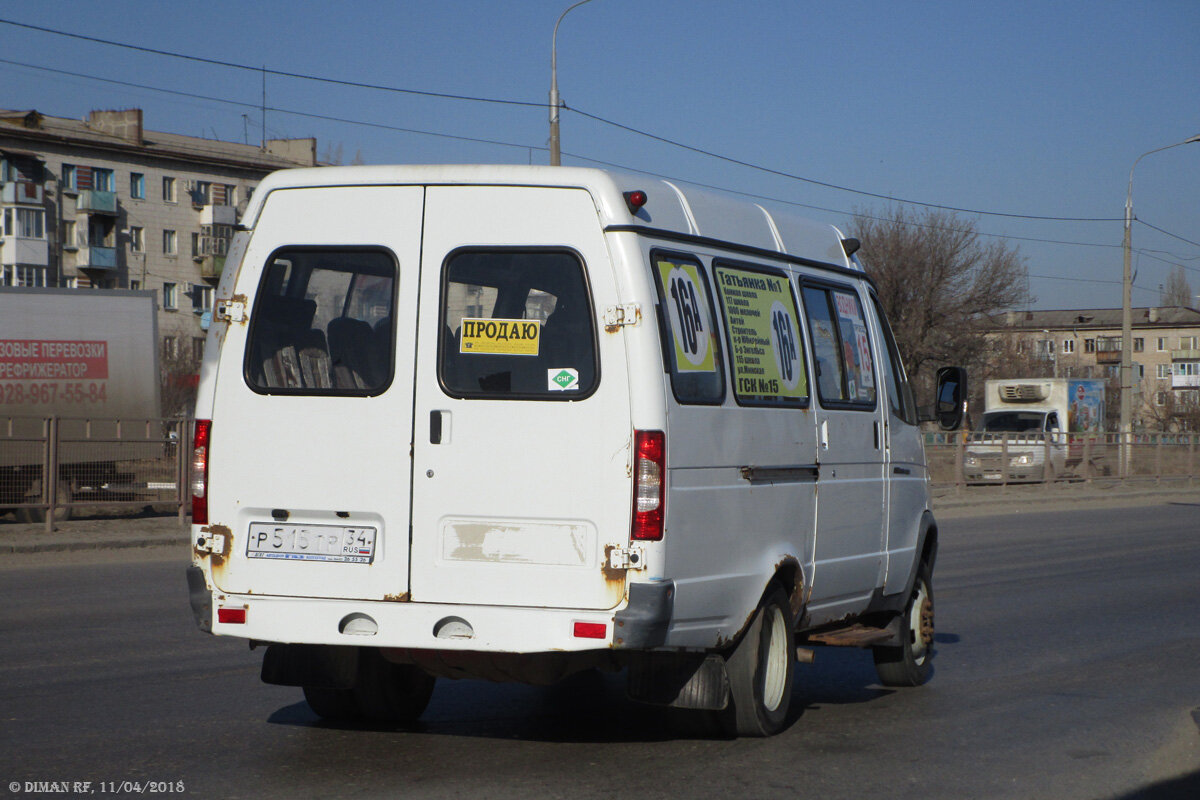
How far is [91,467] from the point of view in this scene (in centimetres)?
1856

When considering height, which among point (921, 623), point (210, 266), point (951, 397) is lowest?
point (921, 623)

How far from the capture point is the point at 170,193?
3093 inches

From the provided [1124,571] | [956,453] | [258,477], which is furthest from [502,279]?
[956,453]

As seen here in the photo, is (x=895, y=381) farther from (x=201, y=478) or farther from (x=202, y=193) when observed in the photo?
(x=202, y=193)

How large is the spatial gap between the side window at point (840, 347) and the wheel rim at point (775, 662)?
1.14 metres

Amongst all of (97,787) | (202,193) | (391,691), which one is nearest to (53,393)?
(391,691)

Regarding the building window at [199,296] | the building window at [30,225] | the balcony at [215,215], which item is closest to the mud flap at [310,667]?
the building window at [30,225]

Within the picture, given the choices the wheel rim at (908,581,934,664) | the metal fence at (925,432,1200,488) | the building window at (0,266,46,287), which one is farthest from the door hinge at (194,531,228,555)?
the building window at (0,266,46,287)

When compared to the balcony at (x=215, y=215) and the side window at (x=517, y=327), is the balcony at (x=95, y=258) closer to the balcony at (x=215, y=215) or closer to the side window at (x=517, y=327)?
the balcony at (x=215, y=215)

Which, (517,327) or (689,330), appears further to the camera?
(689,330)

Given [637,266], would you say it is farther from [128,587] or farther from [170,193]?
[170,193]

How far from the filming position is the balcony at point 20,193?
70.1 m

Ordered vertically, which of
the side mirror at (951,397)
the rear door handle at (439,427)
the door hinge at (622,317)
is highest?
the door hinge at (622,317)

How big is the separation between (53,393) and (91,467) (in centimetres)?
427
